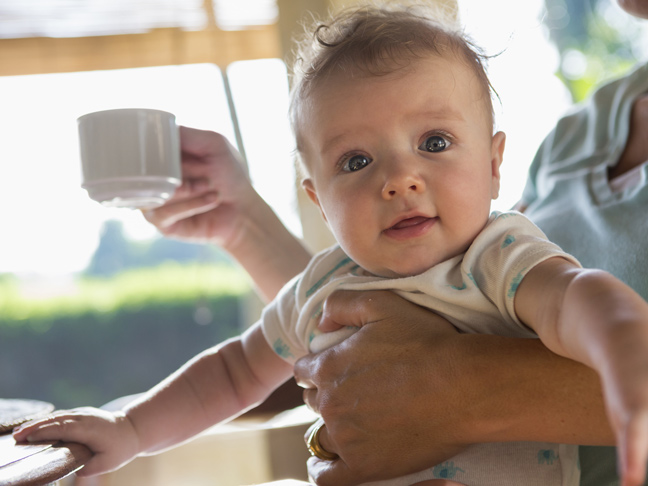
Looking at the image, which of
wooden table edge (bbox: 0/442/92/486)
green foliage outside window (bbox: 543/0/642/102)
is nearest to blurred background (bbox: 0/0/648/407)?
green foliage outside window (bbox: 543/0/642/102)

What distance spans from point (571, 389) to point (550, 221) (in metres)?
0.53

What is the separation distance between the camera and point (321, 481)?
0.89 metres

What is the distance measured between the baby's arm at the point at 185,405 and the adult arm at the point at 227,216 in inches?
12.5

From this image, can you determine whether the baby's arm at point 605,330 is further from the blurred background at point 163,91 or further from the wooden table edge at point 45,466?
the blurred background at point 163,91

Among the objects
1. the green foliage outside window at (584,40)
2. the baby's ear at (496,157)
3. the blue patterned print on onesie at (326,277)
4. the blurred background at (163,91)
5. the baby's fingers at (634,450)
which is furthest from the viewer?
the green foliage outside window at (584,40)

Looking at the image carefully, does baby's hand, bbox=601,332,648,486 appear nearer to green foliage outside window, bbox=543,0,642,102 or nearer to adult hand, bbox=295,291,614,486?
adult hand, bbox=295,291,614,486

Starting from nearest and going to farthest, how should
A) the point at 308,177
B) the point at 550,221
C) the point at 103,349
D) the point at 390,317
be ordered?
the point at 390,317 < the point at 308,177 < the point at 550,221 < the point at 103,349

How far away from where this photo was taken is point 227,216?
1.41 meters

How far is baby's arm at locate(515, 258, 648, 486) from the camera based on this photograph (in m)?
0.41

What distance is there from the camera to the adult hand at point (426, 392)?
2.40 feet

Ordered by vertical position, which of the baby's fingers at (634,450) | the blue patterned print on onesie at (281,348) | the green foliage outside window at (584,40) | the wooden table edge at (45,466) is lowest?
the baby's fingers at (634,450)

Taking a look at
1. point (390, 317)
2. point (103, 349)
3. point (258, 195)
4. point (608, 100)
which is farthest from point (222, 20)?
point (103, 349)

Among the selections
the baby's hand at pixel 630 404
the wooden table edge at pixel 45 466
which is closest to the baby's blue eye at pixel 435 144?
the baby's hand at pixel 630 404

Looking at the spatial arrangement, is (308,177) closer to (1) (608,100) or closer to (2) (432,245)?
(2) (432,245)
